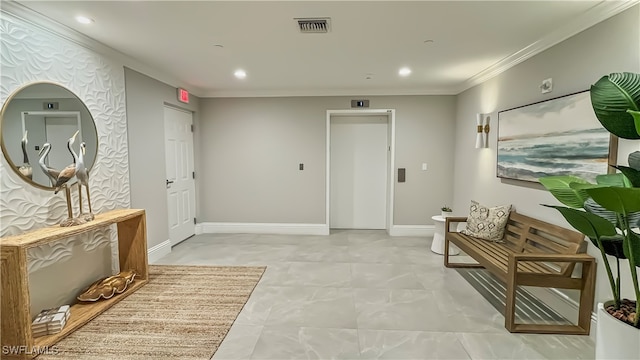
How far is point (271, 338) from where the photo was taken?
7.22ft

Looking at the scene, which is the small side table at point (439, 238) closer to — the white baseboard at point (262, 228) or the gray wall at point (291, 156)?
the gray wall at point (291, 156)

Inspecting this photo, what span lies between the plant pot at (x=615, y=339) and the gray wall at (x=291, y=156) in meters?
3.34

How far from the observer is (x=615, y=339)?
1.54m

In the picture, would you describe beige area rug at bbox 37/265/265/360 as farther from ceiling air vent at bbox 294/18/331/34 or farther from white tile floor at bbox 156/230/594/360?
ceiling air vent at bbox 294/18/331/34

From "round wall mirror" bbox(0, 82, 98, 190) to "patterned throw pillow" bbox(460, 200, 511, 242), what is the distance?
4020 millimetres

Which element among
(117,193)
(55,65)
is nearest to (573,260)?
(117,193)

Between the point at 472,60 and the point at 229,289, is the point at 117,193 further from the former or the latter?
the point at 472,60

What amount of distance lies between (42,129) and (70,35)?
854 millimetres

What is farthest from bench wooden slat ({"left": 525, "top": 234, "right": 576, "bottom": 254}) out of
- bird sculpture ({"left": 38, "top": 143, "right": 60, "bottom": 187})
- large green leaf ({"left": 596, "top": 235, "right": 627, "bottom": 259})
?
bird sculpture ({"left": 38, "top": 143, "right": 60, "bottom": 187})

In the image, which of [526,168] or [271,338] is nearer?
[271,338]

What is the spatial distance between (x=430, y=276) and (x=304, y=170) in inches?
103

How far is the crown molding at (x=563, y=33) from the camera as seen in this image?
2.02 metres

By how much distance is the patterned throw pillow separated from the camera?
318 centimetres

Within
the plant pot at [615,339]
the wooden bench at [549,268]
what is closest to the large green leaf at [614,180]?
the plant pot at [615,339]
